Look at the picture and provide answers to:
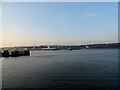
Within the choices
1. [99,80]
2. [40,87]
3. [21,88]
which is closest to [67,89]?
[40,87]

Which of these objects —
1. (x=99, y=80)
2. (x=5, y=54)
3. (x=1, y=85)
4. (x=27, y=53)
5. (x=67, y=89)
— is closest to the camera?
(x=67, y=89)

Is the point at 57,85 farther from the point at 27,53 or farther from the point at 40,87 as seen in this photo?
the point at 27,53

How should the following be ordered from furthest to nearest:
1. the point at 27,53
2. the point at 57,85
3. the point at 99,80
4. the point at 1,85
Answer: the point at 27,53, the point at 99,80, the point at 1,85, the point at 57,85

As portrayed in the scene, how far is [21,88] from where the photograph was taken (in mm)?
19703

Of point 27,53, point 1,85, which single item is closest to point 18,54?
point 27,53

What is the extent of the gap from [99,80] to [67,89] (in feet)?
19.0

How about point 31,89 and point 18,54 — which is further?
point 18,54

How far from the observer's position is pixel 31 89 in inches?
760

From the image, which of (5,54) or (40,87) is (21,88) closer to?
(40,87)

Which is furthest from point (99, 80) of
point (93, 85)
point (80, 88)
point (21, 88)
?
point (21, 88)

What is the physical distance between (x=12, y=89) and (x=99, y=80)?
30.4ft

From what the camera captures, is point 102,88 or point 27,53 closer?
point 102,88

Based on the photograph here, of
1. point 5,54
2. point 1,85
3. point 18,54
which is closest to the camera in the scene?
point 1,85

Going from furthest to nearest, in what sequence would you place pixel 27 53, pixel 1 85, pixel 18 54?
pixel 27 53 → pixel 18 54 → pixel 1 85
